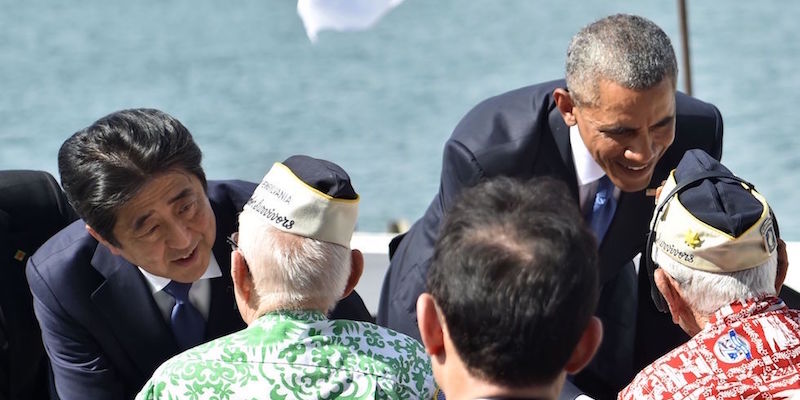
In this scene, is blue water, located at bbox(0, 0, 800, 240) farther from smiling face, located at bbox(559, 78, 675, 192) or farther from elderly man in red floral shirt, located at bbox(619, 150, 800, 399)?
elderly man in red floral shirt, located at bbox(619, 150, 800, 399)

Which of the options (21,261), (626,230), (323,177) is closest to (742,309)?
(323,177)

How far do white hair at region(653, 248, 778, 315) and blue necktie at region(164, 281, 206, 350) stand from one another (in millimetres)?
1255

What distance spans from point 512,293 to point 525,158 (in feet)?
4.91

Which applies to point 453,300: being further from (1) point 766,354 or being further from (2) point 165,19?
(2) point 165,19

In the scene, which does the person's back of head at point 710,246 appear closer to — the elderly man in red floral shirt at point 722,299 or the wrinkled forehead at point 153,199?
the elderly man in red floral shirt at point 722,299

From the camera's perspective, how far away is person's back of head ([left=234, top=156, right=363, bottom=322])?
194cm

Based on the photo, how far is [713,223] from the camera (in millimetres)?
2023

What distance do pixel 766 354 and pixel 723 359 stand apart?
0.22 feet

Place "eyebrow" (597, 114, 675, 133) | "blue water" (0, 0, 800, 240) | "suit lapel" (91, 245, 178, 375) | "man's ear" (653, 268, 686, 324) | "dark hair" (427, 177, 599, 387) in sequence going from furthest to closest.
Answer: "blue water" (0, 0, 800, 240), "suit lapel" (91, 245, 178, 375), "eyebrow" (597, 114, 675, 133), "man's ear" (653, 268, 686, 324), "dark hair" (427, 177, 599, 387)

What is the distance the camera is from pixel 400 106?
1124cm

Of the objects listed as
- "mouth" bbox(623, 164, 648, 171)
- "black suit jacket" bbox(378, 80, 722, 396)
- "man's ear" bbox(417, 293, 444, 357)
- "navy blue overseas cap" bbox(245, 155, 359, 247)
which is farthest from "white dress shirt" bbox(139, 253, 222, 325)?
"man's ear" bbox(417, 293, 444, 357)

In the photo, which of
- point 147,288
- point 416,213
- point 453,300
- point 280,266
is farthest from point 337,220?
point 416,213

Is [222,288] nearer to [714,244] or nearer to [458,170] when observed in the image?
[458,170]

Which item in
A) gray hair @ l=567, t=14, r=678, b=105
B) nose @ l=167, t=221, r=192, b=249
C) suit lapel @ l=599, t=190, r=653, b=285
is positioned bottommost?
Answer: suit lapel @ l=599, t=190, r=653, b=285
